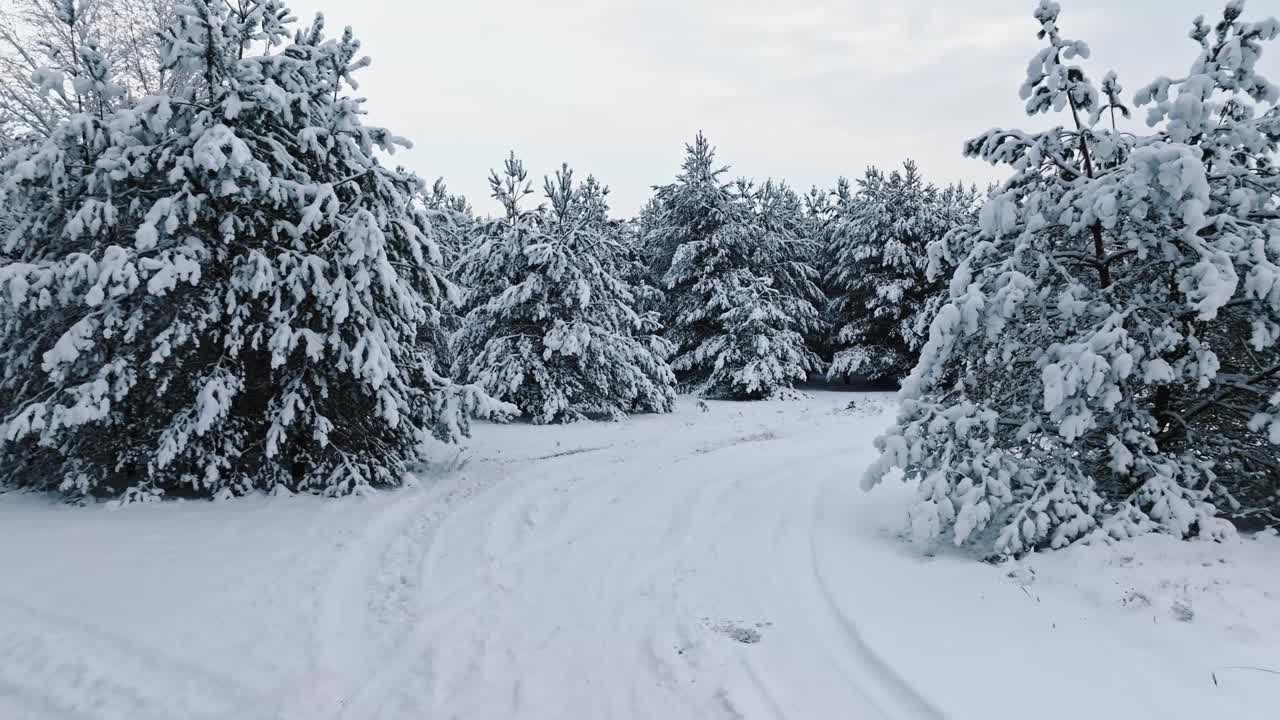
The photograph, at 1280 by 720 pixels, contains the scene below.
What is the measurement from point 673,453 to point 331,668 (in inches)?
293

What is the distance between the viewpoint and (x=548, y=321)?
15.5 meters

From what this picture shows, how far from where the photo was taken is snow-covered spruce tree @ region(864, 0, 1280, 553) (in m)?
4.89

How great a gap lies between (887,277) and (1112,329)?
20.1 meters

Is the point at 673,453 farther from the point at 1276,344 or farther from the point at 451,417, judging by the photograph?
the point at 1276,344

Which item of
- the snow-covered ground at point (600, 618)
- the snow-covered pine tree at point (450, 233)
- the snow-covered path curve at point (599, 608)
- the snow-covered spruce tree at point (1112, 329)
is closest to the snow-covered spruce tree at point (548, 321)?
the snow-covered pine tree at point (450, 233)

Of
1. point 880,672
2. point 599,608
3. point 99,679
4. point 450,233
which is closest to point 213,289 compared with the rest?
point 99,679

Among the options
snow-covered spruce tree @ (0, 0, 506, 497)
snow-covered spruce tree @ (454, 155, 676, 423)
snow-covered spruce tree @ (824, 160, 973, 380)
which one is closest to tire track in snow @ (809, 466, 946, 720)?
snow-covered spruce tree @ (0, 0, 506, 497)

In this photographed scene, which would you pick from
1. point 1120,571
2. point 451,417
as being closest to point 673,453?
point 451,417

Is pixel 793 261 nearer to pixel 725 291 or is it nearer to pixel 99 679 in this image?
pixel 725 291

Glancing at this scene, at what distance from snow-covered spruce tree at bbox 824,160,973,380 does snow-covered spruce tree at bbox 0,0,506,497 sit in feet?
62.0

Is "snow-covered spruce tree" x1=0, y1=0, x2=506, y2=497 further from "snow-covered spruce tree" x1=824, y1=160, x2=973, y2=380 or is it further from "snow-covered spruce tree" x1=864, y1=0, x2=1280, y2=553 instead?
"snow-covered spruce tree" x1=824, y1=160, x2=973, y2=380

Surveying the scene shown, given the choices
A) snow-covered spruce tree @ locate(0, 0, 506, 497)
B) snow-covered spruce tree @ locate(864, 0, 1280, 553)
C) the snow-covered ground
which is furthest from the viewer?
snow-covered spruce tree @ locate(0, 0, 506, 497)

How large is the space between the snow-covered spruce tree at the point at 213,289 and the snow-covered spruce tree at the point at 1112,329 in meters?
5.78

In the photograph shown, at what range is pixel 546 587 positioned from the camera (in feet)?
16.6
